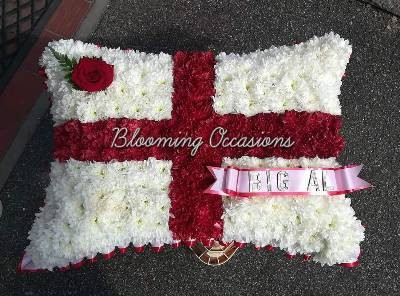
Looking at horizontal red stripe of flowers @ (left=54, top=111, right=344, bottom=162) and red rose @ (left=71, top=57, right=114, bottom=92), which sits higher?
→ red rose @ (left=71, top=57, right=114, bottom=92)

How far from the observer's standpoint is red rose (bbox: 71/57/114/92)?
68.2 inches

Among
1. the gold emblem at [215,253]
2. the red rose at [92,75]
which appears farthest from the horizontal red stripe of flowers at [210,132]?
the gold emblem at [215,253]

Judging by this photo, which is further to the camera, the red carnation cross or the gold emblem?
the gold emblem

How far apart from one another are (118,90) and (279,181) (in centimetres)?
68

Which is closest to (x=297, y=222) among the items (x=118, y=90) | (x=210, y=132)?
(x=210, y=132)

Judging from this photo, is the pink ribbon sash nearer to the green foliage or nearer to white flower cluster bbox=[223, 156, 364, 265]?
white flower cluster bbox=[223, 156, 364, 265]

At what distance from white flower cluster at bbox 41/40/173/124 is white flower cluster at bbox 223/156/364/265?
0.43m

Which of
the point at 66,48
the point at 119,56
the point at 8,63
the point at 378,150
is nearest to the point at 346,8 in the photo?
the point at 378,150

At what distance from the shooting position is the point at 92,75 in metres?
1.73

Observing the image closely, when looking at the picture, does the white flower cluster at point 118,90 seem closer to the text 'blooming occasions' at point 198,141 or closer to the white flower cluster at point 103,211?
the text 'blooming occasions' at point 198,141

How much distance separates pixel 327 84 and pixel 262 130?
31cm

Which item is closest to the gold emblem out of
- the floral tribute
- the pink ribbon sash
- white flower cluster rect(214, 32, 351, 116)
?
the floral tribute

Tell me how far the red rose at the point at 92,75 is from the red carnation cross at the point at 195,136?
0.13 m

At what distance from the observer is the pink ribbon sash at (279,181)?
1.71 metres
